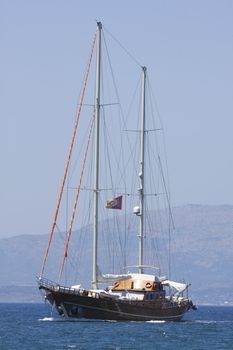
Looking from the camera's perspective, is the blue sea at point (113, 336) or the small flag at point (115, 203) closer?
the blue sea at point (113, 336)

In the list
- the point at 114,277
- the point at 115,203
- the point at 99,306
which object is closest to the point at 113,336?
the point at 99,306

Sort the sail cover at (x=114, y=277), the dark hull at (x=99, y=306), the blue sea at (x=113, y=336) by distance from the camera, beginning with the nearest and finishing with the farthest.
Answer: the blue sea at (x=113, y=336) → the dark hull at (x=99, y=306) → the sail cover at (x=114, y=277)

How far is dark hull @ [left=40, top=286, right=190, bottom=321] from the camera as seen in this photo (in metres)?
130

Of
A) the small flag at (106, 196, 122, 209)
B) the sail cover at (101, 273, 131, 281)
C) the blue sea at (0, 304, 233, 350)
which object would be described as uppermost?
the small flag at (106, 196, 122, 209)

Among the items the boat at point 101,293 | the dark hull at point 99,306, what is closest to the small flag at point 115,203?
the boat at point 101,293

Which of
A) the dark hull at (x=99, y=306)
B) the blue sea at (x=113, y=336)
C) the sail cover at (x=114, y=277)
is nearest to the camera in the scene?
the blue sea at (x=113, y=336)

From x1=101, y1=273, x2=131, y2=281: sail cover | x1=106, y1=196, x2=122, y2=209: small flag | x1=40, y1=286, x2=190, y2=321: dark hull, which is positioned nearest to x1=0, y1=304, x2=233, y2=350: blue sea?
x1=40, y1=286, x2=190, y2=321: dark hull

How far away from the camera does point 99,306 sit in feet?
430

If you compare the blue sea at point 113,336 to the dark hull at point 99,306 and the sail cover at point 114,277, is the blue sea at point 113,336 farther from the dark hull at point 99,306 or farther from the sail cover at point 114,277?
the sail cover at point 114,277

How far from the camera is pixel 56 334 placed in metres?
118

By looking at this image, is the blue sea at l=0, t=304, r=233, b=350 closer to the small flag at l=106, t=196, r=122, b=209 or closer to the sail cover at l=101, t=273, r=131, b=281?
the sail cover at l=101, t=273, r=131, b=281

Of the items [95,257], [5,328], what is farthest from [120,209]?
[5,328]

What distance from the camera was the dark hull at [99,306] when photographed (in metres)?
130

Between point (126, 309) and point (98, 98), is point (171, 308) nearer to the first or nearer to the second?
point (126, 309)
